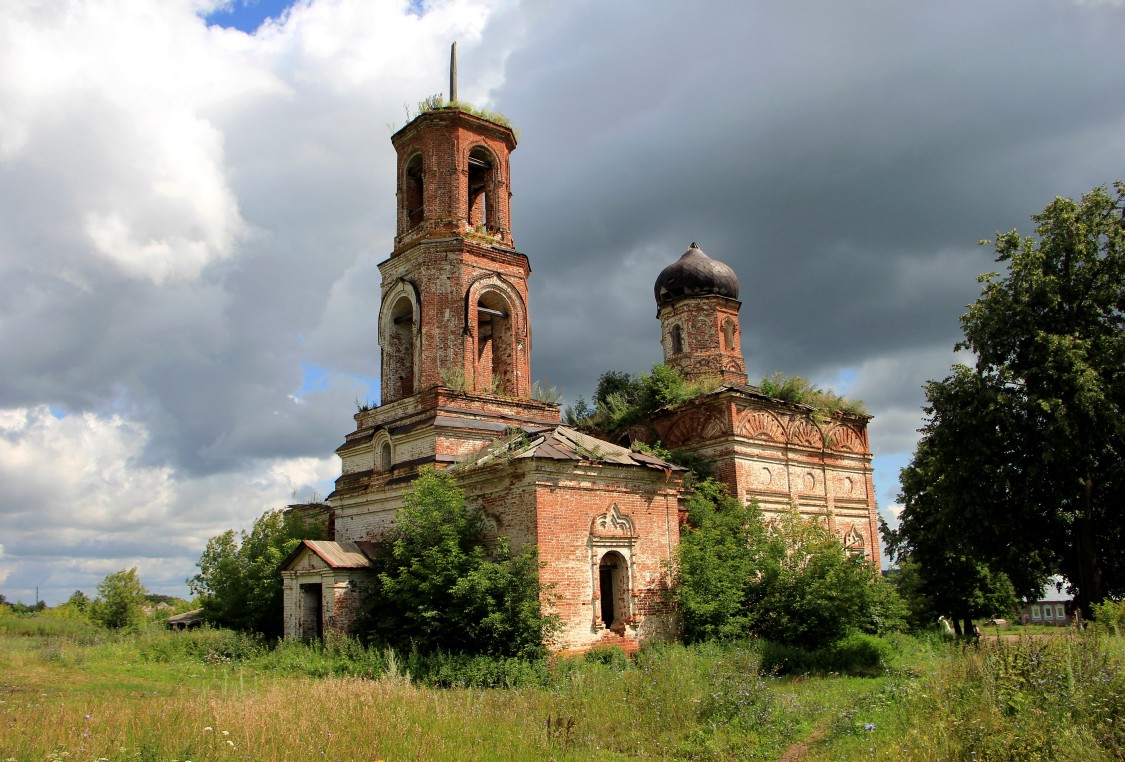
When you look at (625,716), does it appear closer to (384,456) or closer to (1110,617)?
(1110,617)

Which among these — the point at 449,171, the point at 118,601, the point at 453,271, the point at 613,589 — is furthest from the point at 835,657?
the point at 118,601

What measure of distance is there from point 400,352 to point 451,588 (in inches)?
317

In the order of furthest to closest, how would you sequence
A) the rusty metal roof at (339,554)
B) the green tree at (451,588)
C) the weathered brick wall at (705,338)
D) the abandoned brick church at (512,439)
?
the weathered brick wall at (705,338)
the rusty metal roof at (339,554)
the abandoned brick church at (512,439)
the green tree at (451,588)

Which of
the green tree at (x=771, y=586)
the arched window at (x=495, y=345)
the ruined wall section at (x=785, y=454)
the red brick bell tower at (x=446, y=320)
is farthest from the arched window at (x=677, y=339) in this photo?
the green tree at (x=771, y=586)

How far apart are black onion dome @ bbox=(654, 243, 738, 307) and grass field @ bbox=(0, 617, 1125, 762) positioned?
42.6 ft

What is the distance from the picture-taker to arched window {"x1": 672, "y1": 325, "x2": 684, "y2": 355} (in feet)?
78.3

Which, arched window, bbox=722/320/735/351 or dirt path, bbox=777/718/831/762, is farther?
arched window, bbox=722/320/735/351

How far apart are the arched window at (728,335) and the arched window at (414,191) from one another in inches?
358

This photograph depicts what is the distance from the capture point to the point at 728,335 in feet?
78.2

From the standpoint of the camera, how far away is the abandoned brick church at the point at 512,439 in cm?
→ 1473

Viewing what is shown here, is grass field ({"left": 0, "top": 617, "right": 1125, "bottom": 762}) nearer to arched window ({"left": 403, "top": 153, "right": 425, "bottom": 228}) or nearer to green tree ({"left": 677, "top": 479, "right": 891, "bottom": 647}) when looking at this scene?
green tree ({"left": 677, "top": 479, "right": 891, "bottom": 647})

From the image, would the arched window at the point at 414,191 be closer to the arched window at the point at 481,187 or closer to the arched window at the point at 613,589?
the arched window at the point at 481,187

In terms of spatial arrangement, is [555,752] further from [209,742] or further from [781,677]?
[781,677]

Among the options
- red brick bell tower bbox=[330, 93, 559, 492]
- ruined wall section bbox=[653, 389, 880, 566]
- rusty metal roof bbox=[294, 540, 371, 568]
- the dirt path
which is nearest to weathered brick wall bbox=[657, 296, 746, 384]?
ruined wall section bbox=[653, 389, 880, 566]
